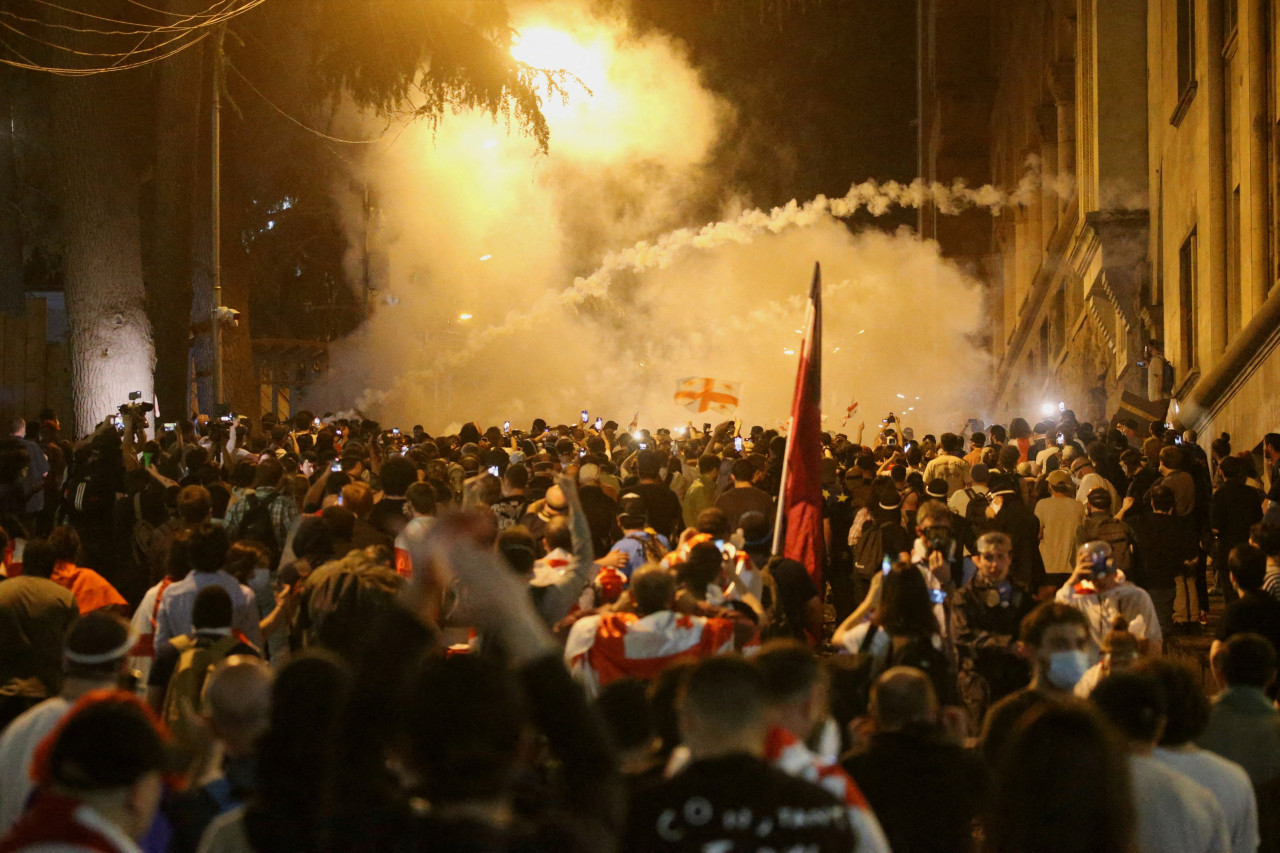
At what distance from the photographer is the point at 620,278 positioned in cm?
4597

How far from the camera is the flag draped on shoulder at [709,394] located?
17953mm

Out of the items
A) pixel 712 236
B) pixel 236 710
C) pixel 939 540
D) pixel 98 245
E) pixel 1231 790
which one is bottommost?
pixel 1231 790

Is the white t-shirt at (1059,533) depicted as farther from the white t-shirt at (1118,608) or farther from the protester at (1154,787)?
the protester at (1154,787)

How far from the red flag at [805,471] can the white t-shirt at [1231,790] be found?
3.33m

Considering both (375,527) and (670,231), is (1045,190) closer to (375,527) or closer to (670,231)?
(670,231)

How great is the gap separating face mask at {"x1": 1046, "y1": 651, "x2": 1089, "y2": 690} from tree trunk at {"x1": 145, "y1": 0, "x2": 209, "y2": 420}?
53.1 ft

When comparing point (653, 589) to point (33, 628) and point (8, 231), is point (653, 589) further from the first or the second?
point (8, 231)

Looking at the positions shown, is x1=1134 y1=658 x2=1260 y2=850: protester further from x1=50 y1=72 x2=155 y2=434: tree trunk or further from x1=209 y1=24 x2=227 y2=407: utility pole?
x1=50 y1=72 x2=155 y2=434: tree trunk

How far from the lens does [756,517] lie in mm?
7992

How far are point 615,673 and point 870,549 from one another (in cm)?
452

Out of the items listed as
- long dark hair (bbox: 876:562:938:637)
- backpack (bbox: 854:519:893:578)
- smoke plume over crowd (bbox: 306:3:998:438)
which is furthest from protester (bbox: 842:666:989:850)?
smoke plume over crowd (bbox: 306:3:998:438)

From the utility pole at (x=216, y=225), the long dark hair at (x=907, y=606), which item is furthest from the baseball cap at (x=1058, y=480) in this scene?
the utility pole at (x=216, y=225)

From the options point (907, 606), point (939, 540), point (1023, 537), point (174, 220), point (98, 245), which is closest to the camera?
point (907, 606)


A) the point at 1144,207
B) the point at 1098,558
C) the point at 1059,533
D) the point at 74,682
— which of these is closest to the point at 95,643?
the point at 74,682
